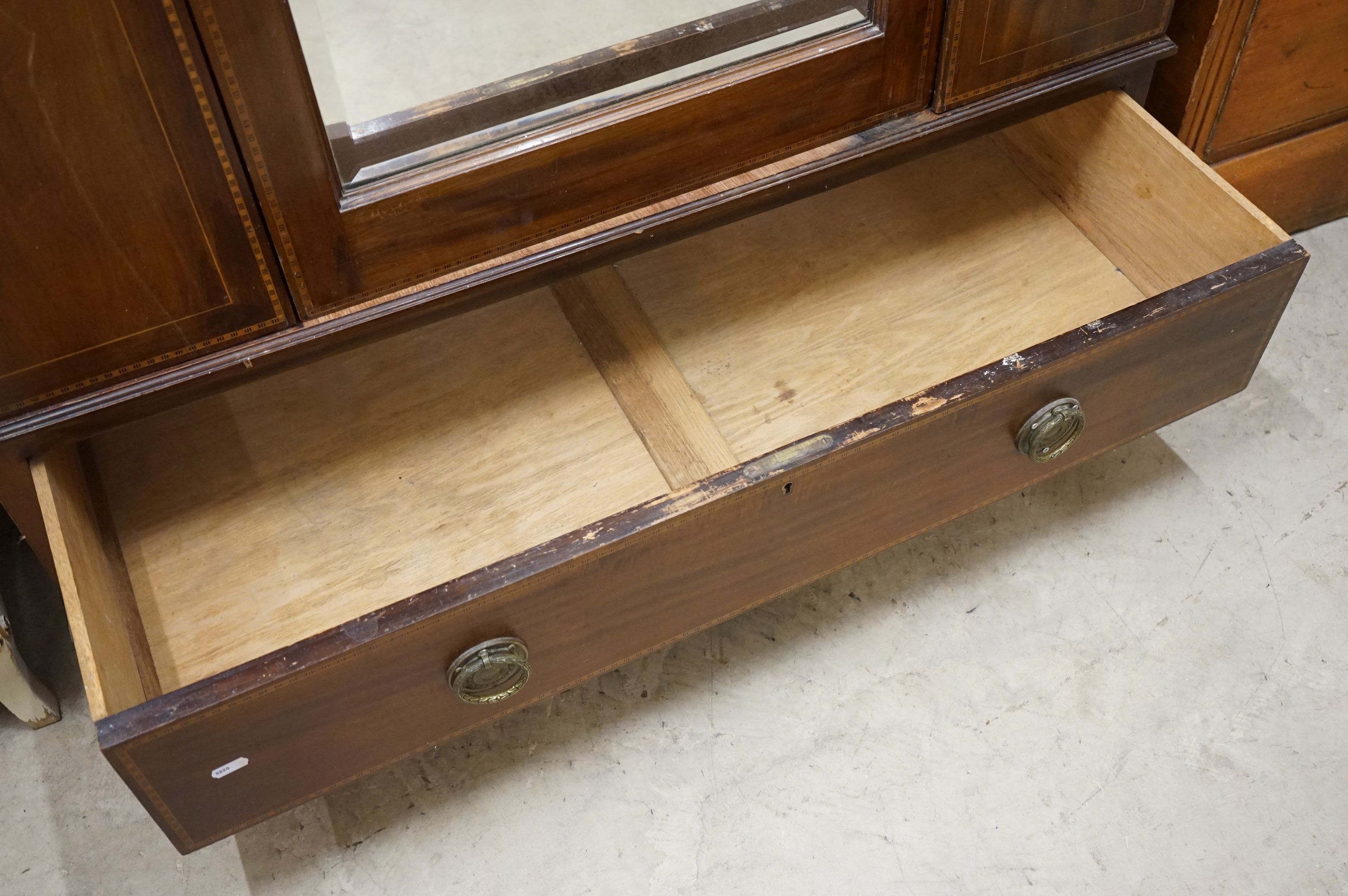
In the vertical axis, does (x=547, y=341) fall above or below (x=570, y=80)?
below

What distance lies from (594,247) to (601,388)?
192 millimetres

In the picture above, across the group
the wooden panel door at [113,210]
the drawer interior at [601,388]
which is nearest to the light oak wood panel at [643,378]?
the drawer interior at [601,388]

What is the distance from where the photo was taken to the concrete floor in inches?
47.5

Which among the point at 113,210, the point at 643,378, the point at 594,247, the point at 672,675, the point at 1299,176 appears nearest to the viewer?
the point at 113,210

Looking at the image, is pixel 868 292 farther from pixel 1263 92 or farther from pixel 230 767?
pixel 230 767

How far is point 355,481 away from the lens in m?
1.19

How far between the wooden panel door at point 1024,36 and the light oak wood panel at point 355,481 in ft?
1.55

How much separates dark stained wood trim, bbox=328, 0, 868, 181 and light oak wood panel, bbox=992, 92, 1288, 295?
0.39m

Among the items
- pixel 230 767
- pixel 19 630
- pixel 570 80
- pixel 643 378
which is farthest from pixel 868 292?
pixel 19 630

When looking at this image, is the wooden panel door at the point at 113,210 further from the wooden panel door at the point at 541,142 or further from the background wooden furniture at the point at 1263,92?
the background wooden furniture at the point at 1263,92

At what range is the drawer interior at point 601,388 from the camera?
3.66 feet

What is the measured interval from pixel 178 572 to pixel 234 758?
242mm

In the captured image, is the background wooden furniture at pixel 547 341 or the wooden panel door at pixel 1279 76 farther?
the wooden panel door at pixel 1279 76

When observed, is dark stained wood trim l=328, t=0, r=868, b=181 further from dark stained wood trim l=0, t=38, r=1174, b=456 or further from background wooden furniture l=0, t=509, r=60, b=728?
background wooden furniture l=0, t=509, r=60, b=728
